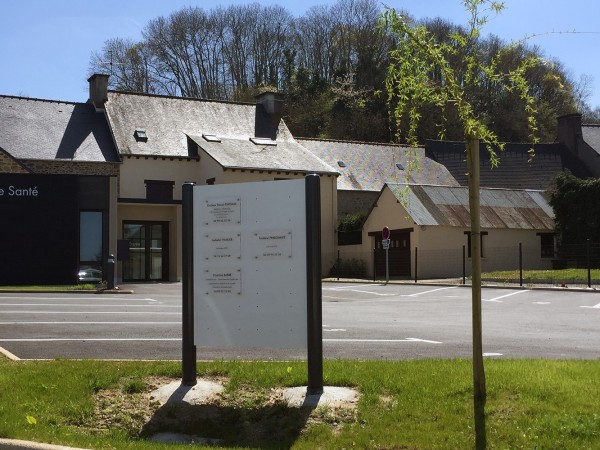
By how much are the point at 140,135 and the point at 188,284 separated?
34144mm

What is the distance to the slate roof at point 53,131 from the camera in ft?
125

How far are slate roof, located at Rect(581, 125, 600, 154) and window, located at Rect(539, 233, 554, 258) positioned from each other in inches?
447

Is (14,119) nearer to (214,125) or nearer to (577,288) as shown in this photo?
(214,125)

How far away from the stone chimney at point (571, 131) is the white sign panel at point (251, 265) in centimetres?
4805

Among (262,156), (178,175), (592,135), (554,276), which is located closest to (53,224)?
(178,175)

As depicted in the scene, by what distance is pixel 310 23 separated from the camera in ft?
224

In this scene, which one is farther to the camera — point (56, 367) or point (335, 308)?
point (335, 308)

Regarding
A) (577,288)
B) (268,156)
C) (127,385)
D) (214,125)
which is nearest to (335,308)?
(577,288)

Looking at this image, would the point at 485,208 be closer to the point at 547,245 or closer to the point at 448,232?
the point at 448,232

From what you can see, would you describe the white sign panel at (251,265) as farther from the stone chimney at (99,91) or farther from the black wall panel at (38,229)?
the stone chimney at (99,91)

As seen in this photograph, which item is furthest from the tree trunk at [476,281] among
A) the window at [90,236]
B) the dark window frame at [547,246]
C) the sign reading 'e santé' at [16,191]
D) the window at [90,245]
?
the dark window frame at [547,246]

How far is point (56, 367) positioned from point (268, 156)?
3420 cm

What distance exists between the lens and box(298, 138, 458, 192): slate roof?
47.0 metres

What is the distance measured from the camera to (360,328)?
14367 mm
